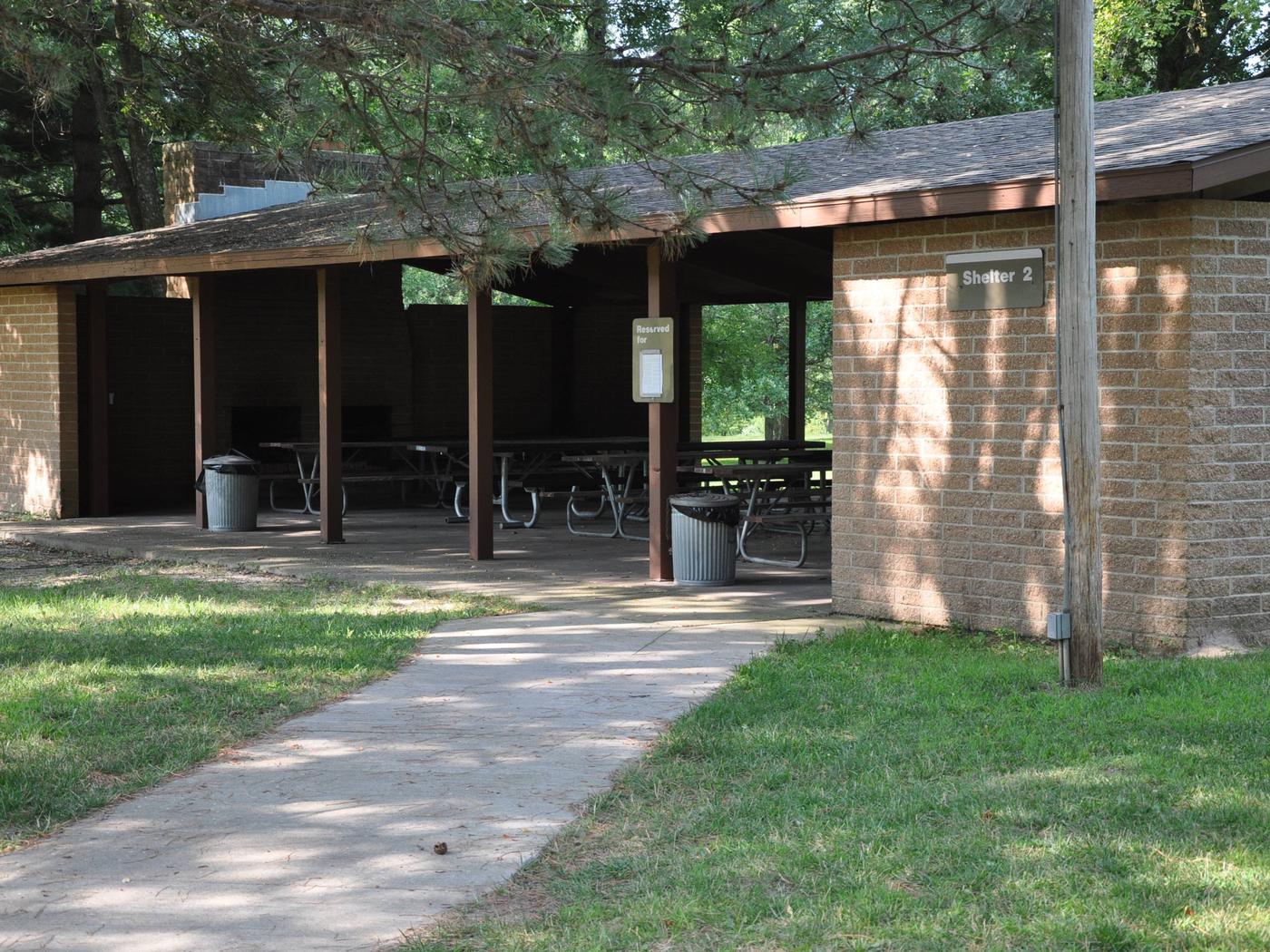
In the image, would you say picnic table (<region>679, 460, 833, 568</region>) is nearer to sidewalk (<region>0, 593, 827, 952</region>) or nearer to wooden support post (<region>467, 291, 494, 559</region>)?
wooden support post (<region>467, 291, 494, 559</region>)

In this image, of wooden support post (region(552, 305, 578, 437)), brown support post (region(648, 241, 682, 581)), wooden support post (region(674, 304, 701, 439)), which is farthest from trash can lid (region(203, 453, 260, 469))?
wooden support post (region(674, 304, 701, 439))

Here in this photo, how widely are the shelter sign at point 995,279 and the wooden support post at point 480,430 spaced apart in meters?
4.61

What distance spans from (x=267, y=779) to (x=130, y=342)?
1315 centimetres

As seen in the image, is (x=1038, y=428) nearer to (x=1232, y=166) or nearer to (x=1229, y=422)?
(x=1229, y=422)

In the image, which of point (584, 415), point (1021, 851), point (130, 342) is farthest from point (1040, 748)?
point (584, 415)

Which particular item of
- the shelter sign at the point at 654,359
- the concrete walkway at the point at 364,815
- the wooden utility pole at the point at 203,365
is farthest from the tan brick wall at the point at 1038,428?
the wooden utility pole at the point at 203,365

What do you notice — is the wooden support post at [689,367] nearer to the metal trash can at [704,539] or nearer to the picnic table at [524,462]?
the picnic table at [524,462]

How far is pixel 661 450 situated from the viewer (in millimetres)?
11219

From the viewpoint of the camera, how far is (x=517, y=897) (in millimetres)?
4445

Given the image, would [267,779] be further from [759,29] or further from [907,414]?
[907,414]

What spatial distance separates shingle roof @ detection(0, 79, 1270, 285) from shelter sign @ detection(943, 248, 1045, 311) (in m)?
0.45

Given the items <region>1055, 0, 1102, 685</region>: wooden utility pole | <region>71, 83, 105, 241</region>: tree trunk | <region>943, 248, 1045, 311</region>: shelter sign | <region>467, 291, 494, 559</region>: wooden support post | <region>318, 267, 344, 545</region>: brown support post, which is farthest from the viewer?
<region>71, 83, 105, 241</region>: tree trunk

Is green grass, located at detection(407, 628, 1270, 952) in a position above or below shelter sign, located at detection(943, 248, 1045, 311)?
below

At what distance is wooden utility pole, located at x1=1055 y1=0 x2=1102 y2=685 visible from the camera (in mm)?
6789
